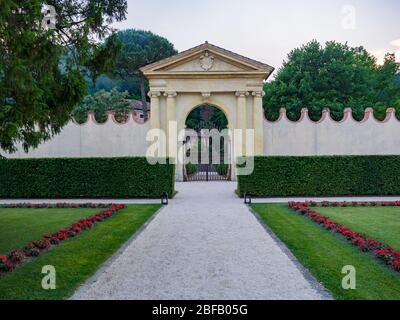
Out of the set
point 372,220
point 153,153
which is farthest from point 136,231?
point 153,153

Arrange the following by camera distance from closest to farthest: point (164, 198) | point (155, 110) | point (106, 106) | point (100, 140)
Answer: point (164, 198) → point (155, 110) → point (100, 140) → point (106, 106)

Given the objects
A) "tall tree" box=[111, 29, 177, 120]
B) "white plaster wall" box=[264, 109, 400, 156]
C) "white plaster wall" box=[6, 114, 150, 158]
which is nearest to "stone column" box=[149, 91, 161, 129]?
"white plaster wall" box=[6, 114, 150, 158]

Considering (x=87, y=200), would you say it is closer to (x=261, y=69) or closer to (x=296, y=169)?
(x=296, y=169)

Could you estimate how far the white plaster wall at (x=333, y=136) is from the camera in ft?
88.6

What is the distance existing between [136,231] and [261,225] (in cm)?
355

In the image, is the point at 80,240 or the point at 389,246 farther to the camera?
the point at 80,240

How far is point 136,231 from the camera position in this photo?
393 inches

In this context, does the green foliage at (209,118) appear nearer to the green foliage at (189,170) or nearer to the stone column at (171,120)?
the green foliage at (189,170)

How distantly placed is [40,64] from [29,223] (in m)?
6.31

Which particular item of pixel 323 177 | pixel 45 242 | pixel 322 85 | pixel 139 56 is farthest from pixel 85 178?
pixel 139 56

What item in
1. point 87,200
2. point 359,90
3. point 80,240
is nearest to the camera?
point 80,240

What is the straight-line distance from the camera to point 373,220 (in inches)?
438

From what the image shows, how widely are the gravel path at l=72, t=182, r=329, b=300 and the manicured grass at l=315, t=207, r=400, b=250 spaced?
253 cm

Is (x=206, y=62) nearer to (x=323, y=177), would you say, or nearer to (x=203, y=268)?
(x=323, y=177)
